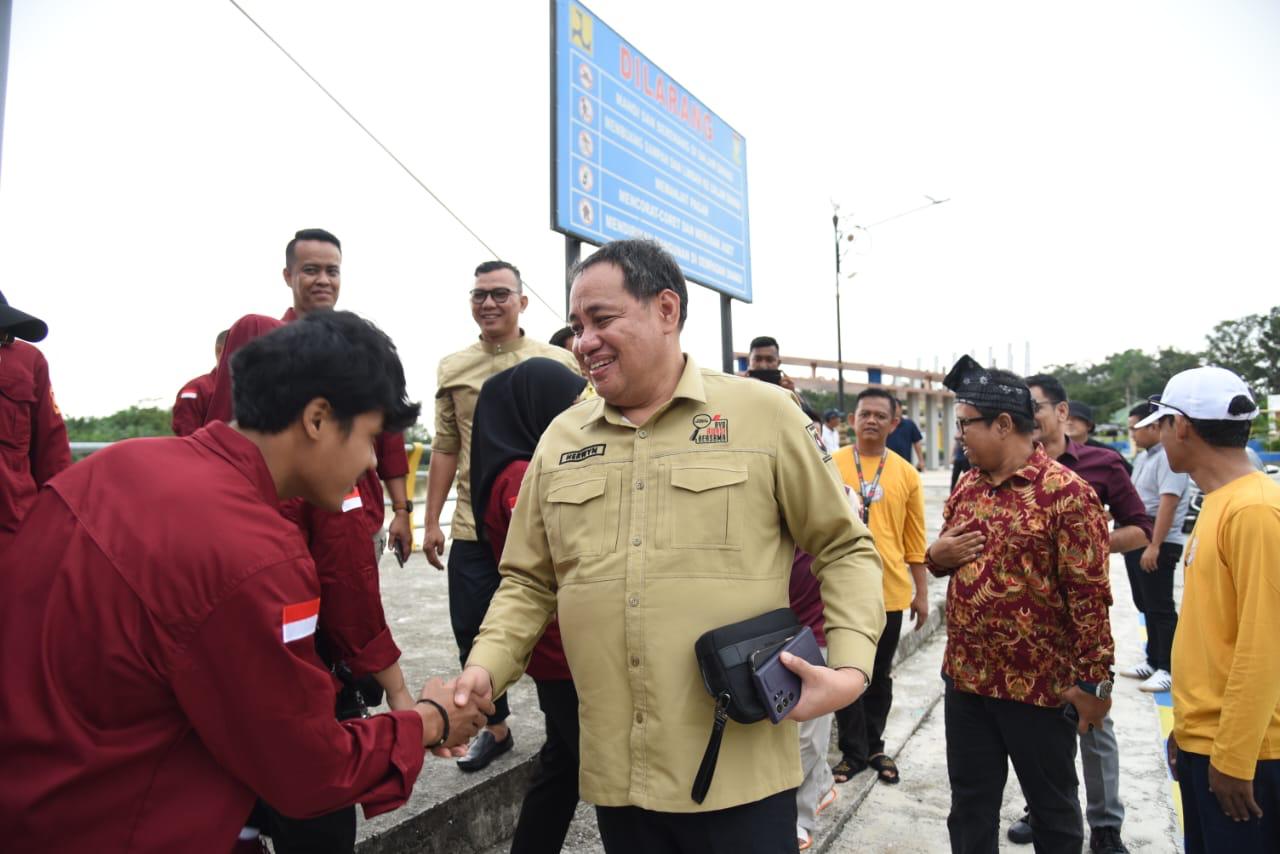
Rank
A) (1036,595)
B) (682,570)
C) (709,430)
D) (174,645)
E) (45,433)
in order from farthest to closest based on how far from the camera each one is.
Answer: (45,433), (1036,595), (709,430), (682,570), (174,645)

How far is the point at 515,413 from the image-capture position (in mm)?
2793

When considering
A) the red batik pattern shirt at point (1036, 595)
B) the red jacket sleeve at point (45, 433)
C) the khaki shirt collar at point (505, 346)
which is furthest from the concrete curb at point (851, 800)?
the red jacket sleeve at point (45, 433)

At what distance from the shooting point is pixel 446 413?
396 centimetres

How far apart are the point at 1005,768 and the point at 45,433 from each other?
11.9ft

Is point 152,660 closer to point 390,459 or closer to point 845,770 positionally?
point 390,459

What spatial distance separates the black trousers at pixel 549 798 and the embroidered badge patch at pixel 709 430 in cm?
104

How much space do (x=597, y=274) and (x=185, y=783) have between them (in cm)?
125

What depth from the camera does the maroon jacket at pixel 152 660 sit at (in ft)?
3.95

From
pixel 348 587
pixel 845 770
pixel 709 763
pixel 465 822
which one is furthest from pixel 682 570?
pixel 845 770

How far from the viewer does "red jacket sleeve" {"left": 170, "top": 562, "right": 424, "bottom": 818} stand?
1241 millimetres

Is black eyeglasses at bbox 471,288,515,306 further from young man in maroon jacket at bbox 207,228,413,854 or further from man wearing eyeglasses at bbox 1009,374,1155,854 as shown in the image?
man wearing eyeglasses at bbox 1009,374,1155,854

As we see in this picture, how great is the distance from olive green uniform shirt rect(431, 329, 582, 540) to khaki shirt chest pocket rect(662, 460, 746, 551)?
2.01 metres

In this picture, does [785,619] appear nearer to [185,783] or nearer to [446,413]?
[185,783]

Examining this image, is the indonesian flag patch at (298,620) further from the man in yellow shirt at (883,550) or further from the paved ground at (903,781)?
the man in yellow shirt at (883,550)
